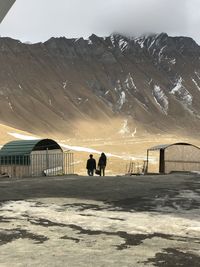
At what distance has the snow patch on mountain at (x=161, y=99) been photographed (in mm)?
135175

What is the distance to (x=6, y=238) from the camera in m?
7.53

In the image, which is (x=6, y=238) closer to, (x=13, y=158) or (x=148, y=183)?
(x=148, y=183)

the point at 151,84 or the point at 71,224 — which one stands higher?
the point at 151,84

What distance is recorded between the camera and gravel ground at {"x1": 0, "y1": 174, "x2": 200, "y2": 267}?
20.7 feet

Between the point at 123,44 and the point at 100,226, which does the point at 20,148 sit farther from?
the point at 123,44

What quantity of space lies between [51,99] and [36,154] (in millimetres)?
91420

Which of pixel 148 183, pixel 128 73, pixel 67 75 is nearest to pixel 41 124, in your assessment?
pixel 67 75

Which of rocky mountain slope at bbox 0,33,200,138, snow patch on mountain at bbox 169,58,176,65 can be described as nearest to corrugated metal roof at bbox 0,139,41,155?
rocky mountain slope at bbox 0,33,200,138

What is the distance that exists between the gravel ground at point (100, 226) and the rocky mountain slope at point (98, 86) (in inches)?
3528

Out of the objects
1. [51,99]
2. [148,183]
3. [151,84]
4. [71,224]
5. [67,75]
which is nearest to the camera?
[71,224]

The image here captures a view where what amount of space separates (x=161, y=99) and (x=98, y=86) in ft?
58.9

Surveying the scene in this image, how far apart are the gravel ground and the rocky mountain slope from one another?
89614mm

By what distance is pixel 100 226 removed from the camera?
8.59 metres

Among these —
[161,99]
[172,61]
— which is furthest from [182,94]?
[172,61]
